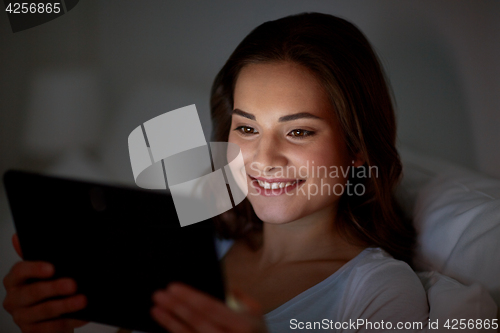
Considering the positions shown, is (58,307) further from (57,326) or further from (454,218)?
(454,218)

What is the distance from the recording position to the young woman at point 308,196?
520 mm

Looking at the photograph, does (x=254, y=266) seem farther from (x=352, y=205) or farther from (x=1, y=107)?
(x=1, y=107)

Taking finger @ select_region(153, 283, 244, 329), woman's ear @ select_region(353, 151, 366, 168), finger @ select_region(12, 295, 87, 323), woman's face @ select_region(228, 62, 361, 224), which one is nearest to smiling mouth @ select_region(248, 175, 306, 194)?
woman's face @ select_region(228, 62, 361, 224)

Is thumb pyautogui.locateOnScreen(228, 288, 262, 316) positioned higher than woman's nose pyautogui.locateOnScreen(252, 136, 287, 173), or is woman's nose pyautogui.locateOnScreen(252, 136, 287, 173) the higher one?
woman's nose pyautogui.locateOnScreen(252, 136, 287, 173)

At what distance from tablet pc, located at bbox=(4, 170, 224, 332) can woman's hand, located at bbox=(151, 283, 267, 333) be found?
0.05 ft

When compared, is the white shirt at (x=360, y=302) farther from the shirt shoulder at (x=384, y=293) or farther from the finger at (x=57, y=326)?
the finger at (x=57, y=326)

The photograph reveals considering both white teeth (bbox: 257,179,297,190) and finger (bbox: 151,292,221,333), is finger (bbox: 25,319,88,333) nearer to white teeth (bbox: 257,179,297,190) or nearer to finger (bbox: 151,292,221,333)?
finger (bbox: 151,292,221,333)

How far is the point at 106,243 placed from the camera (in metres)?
0.52

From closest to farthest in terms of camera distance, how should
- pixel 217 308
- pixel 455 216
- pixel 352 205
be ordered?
pixel 217 308, pixel 455 216, pixel 352 205

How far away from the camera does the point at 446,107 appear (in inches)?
26.7

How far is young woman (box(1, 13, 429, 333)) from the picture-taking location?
1.71 ft

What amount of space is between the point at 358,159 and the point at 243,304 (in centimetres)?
32

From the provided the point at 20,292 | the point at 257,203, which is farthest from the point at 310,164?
the point at 20,292

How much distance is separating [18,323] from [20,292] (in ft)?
0.21
